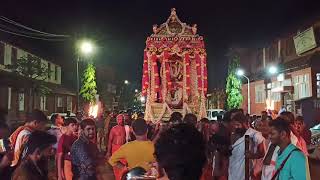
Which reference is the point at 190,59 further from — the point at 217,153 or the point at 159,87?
the point at 217,153

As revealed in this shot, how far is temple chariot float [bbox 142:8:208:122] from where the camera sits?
80.8 ft

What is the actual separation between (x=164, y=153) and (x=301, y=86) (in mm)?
34746

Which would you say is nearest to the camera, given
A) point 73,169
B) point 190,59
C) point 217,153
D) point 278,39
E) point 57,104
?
point 73,169

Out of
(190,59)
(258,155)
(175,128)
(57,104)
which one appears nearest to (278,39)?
(190,59)

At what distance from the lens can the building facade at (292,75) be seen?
3153 centimetres

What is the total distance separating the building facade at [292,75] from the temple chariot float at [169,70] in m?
→ 6.08

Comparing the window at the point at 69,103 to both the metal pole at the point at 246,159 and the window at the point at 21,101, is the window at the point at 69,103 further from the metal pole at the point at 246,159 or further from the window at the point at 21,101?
the metal pole at the point at 246,159

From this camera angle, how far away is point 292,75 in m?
38.8

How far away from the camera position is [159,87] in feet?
82.8

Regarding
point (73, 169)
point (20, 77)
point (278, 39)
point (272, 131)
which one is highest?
point (278, 39)

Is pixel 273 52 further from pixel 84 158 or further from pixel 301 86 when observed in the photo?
pixel 84 158

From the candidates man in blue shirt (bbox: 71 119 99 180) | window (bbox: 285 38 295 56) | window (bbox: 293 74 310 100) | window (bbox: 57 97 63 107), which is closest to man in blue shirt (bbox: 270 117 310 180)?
man in blue shirt (bbox: 71 119 99 180)

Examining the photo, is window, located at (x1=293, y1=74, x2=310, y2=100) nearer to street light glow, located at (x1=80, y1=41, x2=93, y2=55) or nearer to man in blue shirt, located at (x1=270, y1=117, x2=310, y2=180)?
street light glow, located at (x1=80, y1=41, x2=93, y2=55)

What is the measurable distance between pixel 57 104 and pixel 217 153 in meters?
49.2
